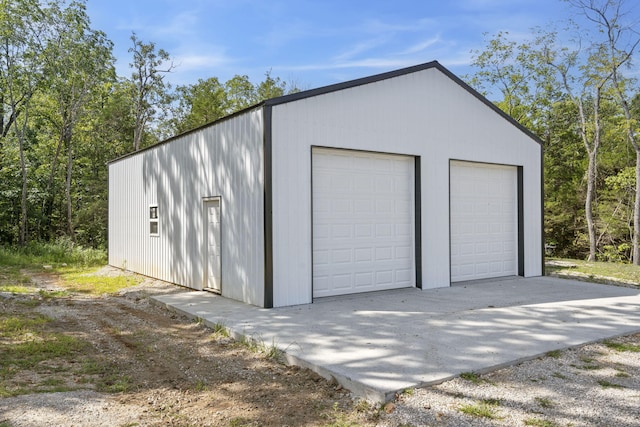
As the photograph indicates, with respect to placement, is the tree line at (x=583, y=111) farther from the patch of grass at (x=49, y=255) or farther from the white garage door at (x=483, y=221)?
the patch of grass at (x=49, y=255)

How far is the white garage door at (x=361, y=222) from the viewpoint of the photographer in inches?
299

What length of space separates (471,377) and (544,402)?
1.96 ft

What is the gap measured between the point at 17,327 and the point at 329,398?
15.2 feet

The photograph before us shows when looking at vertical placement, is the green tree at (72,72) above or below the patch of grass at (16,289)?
above

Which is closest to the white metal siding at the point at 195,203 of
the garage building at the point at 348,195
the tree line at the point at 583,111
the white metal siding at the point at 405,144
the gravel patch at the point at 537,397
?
the garage building at the point at 348,195

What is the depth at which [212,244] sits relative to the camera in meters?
8.34

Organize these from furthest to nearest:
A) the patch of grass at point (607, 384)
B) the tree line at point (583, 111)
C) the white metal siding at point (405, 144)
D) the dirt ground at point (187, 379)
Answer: the tree line at point (583, 111)
the white metal siding at point (405, 144)
the patch of grass at point (607, 384)
the dirt ground at point (187, 379)

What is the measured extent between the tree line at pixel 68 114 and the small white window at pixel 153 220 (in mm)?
8914

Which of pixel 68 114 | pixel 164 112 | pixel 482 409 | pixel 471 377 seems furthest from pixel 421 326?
pixel 164 112

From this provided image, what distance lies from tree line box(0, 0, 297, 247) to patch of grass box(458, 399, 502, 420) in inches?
713

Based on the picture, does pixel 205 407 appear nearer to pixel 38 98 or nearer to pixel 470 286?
pixel 470 286

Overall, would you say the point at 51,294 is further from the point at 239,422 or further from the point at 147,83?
the point at 147,83

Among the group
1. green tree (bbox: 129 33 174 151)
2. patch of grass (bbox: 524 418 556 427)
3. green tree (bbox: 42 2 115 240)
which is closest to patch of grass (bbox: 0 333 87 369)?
patch of grass (bbox: 524 418 556 427)

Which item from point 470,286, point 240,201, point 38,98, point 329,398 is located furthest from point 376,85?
point 38,98
